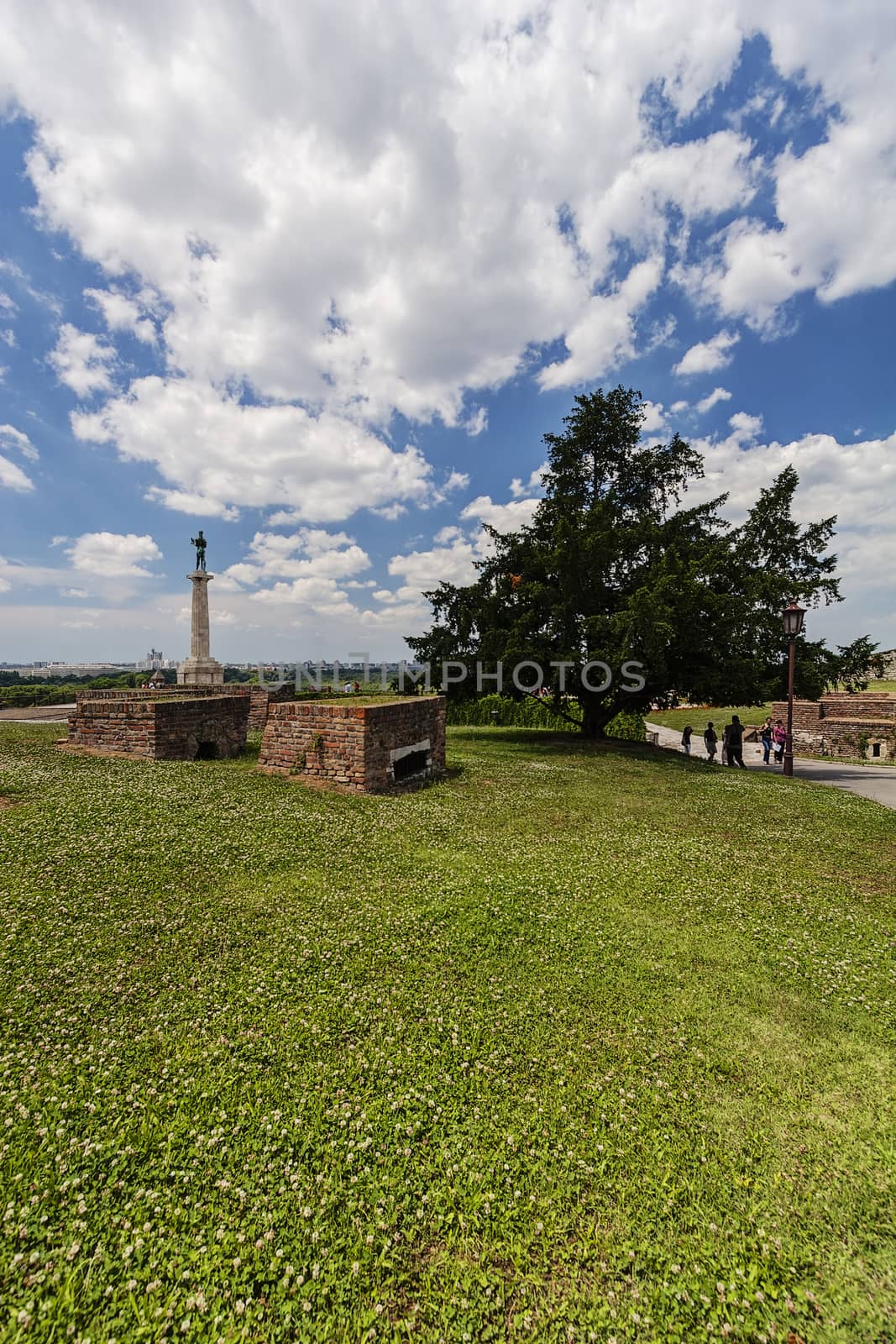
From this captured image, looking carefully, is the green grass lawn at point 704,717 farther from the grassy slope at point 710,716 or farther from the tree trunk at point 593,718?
Result: the tree trunk at point 593,718

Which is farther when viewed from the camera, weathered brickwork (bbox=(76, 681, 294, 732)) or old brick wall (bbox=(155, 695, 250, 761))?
weathered brickwork (bbox=(76, 681, 294, 732))

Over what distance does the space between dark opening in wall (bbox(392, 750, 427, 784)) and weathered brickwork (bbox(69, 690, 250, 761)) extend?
15.6ft

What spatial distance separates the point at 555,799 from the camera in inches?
433

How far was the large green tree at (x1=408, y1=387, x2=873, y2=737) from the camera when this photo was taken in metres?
18.6

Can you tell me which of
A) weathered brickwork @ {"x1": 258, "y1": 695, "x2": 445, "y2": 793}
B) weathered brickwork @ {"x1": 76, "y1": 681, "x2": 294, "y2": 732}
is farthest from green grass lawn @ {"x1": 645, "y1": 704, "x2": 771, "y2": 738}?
weathered brickwork @ {"x1": 258, "y1": 695, "x2": 445, "y2": 793}

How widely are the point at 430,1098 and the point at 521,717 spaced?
95.6 feet

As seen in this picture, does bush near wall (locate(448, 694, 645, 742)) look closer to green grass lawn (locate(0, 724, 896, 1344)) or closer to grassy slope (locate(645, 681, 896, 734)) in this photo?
grassy slope (locate(645, 681, 896, 734))

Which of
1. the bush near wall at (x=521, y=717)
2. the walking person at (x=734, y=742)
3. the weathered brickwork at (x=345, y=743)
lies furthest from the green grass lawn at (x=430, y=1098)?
the bush near wall at (x=521, y=717)

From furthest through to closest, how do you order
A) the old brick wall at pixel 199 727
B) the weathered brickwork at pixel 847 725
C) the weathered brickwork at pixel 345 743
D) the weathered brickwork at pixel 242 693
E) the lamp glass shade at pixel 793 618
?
the weathered brickwork at pixel 847 725 < the weathered brickwork at pixel 242 693 < the lamp glass shade at pixel 793 618 < the old brick wall at pixel 199 727 < the weathered brickwork at pixel 345 743

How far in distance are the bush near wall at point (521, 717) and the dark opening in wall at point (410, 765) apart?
659 inches

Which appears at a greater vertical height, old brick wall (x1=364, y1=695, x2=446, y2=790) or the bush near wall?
old brick wall (x1=364, y1=695, x2=446, y2=790)

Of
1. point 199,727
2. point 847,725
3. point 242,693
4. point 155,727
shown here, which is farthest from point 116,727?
point 847,725

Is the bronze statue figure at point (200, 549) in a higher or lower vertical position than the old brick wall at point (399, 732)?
higher

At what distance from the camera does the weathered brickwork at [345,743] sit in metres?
9.95
